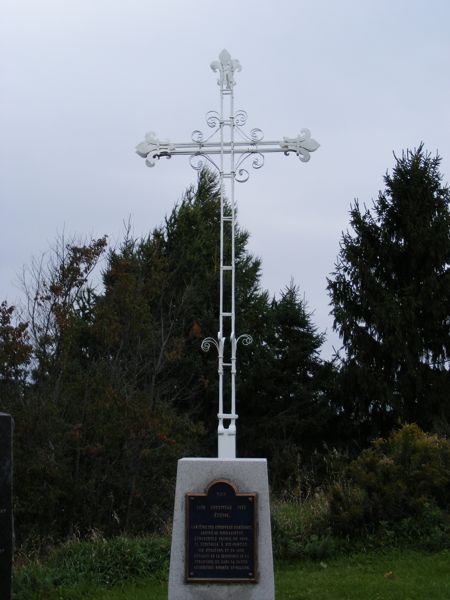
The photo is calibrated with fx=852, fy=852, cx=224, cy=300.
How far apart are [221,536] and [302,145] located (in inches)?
199

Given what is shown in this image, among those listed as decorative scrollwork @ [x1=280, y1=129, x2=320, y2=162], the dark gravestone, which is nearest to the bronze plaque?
the dark gravestone

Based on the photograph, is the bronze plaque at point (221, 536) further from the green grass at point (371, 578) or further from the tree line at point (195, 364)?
the tree line at point (195, 364)

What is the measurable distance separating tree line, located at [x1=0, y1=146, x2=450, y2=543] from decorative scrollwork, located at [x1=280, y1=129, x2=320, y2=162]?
15.7 ft

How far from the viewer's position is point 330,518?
10.3m

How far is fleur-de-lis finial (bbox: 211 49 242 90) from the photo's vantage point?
1012cm

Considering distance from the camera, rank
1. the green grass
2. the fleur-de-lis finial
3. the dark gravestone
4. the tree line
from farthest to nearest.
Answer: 1. the tree line
2. the fleur-de-lis finial
3. the green grass
4. the dark gravestone

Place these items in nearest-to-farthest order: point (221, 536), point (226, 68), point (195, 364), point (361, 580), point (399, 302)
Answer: point (221, 536), point (361, 580), point (226, 68), point (399, 302), point (195, 364)

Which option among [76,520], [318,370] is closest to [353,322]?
[318,370]

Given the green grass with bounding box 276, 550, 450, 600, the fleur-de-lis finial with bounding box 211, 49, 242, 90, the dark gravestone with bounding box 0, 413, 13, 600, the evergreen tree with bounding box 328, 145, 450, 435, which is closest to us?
the dark gravestone with bounding box 0, 413, 13, 600

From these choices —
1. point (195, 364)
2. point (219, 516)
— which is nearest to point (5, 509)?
point (219, 516)

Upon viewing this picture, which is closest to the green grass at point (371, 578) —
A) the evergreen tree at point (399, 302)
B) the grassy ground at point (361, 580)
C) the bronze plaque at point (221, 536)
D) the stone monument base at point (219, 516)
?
the grassy ground at point (361, 580)

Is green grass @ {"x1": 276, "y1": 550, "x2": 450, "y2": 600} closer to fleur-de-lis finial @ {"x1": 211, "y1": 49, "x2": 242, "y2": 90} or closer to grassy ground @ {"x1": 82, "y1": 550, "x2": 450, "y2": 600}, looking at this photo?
grassy ground @ {"x1": 82, "y1": 550, "x2": 450, "y2": 600}

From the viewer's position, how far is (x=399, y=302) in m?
18.2

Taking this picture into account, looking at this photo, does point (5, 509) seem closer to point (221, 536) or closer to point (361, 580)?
point (221, 536)
